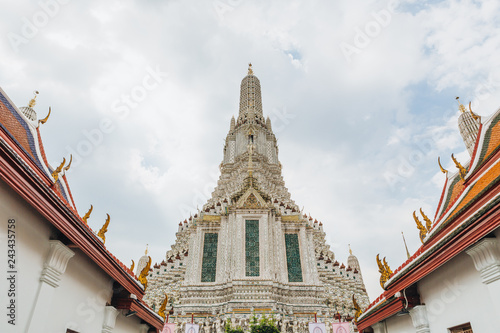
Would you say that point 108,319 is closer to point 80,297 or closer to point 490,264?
point 80,297

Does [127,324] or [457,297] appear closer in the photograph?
[457,297]

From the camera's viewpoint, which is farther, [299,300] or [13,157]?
[299,300]

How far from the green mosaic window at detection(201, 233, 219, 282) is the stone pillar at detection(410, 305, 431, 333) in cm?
2255

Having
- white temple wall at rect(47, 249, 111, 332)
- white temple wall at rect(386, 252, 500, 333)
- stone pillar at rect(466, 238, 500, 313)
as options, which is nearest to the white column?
white temple wall at rect(47, 249, 111, 332)

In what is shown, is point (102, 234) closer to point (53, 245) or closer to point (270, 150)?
point (53, 245)

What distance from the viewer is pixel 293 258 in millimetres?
29266

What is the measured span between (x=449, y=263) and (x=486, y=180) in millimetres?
2396

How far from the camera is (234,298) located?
82.2 ft

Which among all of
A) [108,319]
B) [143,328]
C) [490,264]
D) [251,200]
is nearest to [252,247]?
[251,200]

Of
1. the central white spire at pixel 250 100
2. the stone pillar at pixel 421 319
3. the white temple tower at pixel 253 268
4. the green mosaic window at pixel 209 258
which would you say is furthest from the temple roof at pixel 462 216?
the central white spire at pixel 250 100

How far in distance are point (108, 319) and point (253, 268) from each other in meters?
20.6

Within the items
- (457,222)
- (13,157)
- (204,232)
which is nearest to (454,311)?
(457,222)

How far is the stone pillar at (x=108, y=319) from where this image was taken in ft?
24.7

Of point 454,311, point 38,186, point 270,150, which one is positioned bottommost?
point 454,311
